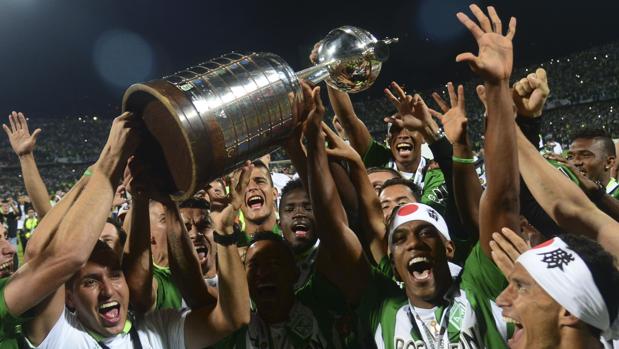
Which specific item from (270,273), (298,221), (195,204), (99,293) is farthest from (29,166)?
(270,273)

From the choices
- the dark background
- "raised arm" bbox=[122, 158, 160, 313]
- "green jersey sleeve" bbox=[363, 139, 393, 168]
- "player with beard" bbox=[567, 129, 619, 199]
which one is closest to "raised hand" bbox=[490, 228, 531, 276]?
"raised arm" bbox=[122, 158, 160, 313]

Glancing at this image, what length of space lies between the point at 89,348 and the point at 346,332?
1.08 metres

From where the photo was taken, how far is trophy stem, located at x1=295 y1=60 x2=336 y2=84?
2.49m

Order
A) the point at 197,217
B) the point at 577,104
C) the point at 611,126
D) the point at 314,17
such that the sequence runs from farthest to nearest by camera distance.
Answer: the point at 314,17 → the point at 577,104 → the point at 611,126 → the point at 197,217

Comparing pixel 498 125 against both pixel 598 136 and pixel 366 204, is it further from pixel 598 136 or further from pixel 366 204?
pixel 598 136

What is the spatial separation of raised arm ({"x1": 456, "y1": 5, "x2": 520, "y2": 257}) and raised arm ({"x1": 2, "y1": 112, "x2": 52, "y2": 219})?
2.64 meters

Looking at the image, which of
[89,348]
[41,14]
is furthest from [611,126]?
[41,14]

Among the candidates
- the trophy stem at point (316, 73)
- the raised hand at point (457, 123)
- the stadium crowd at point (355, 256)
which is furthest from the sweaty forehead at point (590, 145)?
the trophy stem at point (316, 73)

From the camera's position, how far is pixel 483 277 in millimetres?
2328

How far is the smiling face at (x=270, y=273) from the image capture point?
8.73ft

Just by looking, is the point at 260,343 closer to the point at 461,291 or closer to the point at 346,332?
the point at 346,332

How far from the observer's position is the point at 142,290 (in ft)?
8.72

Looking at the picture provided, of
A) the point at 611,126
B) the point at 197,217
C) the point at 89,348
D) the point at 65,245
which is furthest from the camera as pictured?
the point at 611,126

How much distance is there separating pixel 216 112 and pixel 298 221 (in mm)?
1380
